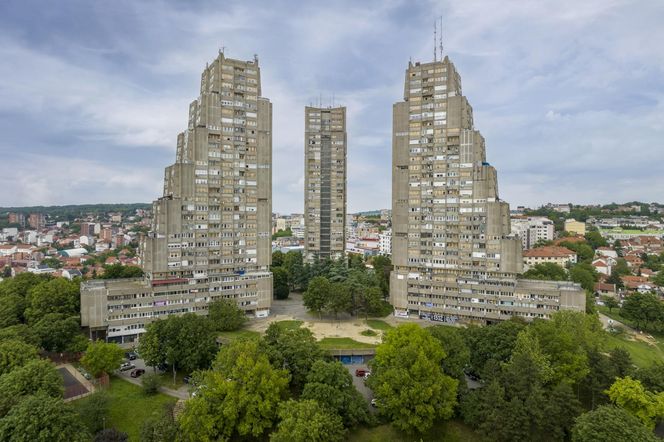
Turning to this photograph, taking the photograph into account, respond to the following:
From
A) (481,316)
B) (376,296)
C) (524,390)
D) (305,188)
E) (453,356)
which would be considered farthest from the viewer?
(305,188)

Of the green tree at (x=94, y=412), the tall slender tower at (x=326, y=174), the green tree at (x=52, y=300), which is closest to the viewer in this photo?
the green tree at (x=94, y=412)

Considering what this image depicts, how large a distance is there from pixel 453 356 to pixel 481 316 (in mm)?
23358

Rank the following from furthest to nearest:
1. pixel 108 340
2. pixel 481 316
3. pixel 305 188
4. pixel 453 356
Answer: pixel 305 188, pixel 481 316, pixel 108 340, pixel 453 356

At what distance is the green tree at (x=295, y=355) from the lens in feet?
144

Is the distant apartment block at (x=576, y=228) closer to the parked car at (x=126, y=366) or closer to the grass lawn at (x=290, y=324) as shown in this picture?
the grass lawn at (x=290, y=324)

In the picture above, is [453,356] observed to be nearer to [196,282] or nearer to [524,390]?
[524,390]

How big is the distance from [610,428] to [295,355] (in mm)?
30030

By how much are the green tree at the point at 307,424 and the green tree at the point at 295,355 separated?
6787mm

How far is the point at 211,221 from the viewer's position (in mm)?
66875

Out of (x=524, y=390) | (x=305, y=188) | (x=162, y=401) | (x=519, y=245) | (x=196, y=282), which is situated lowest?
(x=162, y=401)

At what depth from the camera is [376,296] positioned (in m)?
69.8

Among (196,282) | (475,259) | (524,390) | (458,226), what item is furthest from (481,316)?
(196,282)

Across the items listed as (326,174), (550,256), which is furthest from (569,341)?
(550,256)

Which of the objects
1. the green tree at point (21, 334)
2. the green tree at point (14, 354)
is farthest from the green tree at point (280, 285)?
the green tree at point (14, 354)
